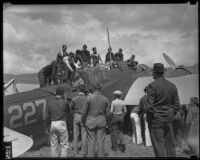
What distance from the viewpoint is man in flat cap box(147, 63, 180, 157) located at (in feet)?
16.4

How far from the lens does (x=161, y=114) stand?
16.4ft

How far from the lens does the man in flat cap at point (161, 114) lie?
499 cm

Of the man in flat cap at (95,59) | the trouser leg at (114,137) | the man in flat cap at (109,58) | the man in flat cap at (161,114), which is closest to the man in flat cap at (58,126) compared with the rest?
the trouser leg at (114,137)

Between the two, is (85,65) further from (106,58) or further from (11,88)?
(11,88)

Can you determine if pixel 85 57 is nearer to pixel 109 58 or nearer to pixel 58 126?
pixel 109 58

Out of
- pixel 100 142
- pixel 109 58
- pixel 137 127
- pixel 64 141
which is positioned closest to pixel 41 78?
pixel 109 58

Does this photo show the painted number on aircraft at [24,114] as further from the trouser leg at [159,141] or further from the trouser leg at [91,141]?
the trouser leg at [159,141]

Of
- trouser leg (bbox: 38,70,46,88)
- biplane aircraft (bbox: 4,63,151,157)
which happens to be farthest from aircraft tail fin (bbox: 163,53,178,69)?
trouser leg (bbox: 38,70,46,88)

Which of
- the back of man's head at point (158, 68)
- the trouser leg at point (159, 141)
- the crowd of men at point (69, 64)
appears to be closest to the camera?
the trouser leg at point (159, 141)

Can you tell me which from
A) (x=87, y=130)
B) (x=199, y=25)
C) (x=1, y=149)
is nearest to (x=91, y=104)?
(x=87, y=130)

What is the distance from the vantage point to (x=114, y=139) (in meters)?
6.84

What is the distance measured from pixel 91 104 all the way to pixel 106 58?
10.3 feet

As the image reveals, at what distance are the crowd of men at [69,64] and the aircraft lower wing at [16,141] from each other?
206 cm

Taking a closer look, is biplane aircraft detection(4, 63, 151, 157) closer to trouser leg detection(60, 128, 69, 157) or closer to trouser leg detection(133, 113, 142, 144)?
trouser leg detection(60, 128, 69, 157)
